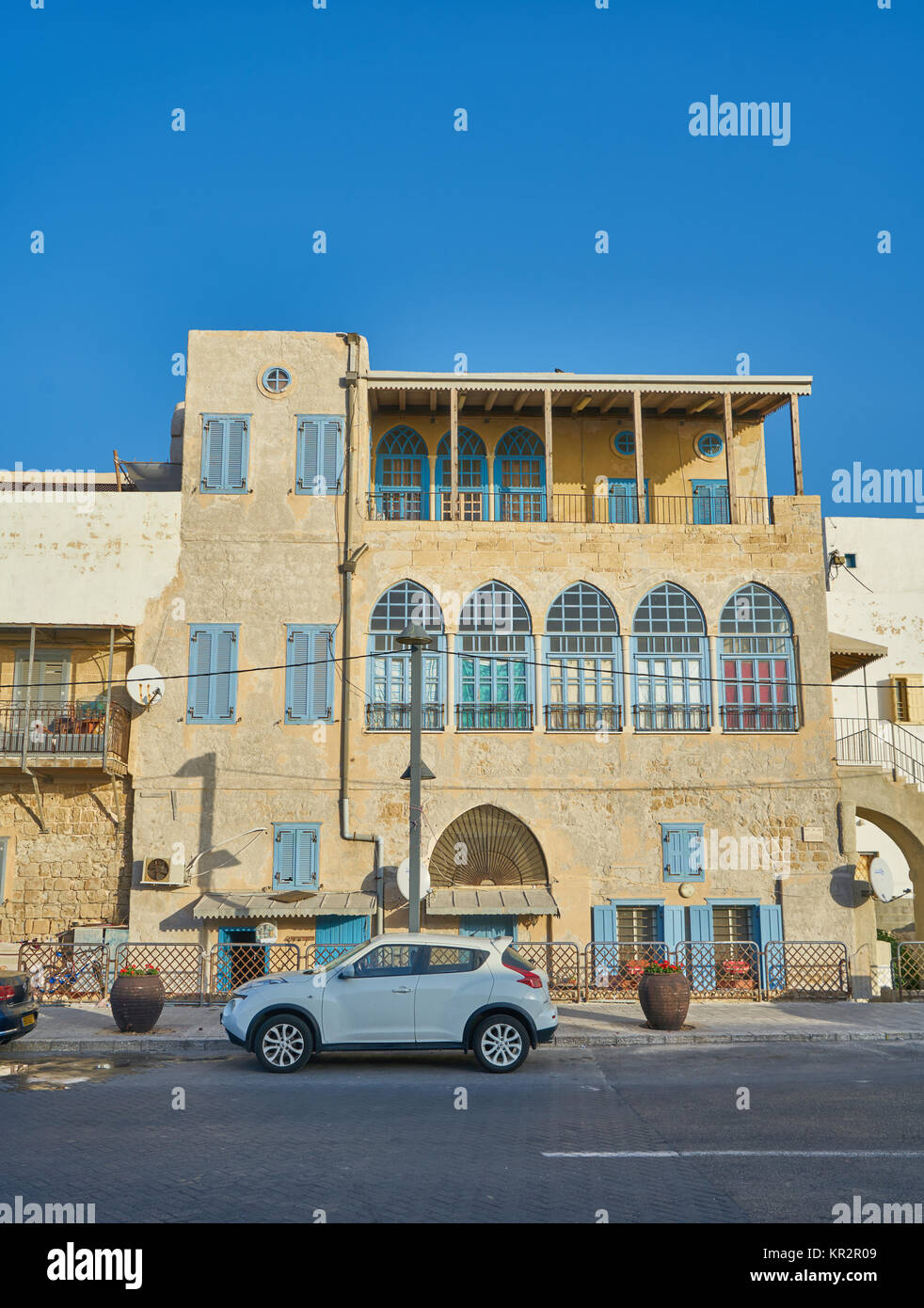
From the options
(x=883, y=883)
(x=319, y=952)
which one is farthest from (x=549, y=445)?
(x=319, y=952)

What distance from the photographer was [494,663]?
2186 centimetres

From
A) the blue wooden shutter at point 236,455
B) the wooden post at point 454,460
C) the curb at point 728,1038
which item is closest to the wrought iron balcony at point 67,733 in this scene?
the blue wooden shutter at point 236,455

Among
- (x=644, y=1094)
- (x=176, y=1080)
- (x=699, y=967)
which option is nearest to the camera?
(x=644, y=1094)

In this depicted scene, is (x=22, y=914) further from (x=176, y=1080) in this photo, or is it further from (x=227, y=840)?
(x=176, y=1080)

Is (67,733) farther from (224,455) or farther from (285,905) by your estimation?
(224,455)

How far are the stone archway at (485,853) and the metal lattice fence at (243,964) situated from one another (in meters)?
3.16

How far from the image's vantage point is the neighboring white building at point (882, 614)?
28188 mm

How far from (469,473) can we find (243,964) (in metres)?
11.2

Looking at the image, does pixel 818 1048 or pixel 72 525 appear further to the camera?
pixel 72 525

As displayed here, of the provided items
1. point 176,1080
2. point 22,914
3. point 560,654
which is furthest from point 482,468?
point 176,1080

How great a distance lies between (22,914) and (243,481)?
9282mm

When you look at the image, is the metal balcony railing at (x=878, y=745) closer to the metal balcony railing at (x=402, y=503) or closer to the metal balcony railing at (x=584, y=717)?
the metal balcony railing at (x=584, y=717)

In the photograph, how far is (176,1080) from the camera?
1232 cm

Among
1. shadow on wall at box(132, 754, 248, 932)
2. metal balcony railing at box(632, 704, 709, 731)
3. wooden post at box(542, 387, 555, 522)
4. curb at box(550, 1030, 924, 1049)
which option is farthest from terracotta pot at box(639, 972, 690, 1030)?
wooden post at box(542, 387, 555, 522)
